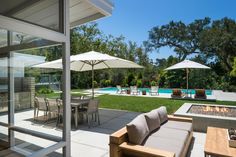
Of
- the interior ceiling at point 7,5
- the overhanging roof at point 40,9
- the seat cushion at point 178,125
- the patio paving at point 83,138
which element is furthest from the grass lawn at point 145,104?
the interior ceiling at point 7,5

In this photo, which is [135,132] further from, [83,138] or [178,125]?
[83,138]

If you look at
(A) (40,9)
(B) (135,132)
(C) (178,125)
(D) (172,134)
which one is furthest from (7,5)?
(C) (178,125)

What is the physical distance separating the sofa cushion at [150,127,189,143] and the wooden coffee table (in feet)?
1.47

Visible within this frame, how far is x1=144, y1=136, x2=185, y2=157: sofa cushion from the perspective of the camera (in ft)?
10.2

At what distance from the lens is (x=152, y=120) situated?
3963mm

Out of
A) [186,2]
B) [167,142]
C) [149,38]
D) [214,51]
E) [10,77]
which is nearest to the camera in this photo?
[167,142]

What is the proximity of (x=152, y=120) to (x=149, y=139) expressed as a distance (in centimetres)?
52

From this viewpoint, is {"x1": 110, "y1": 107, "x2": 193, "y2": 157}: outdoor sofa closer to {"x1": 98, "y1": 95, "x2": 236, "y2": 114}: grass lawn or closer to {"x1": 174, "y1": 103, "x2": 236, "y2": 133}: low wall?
{"x1": 174, "y1": 103, "x2": 236, "y2": 133}: low wall

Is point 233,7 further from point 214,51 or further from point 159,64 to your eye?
point 159,64

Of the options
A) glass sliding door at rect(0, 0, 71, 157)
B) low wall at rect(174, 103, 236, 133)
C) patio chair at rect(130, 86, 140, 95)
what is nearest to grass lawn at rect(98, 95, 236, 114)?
low wall at rect(174, 103, 236, 133)

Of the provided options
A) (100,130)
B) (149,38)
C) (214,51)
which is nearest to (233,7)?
(214,51)

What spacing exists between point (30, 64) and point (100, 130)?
313 centimetres

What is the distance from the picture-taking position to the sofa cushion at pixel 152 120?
12.7 ft

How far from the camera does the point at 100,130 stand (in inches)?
225
